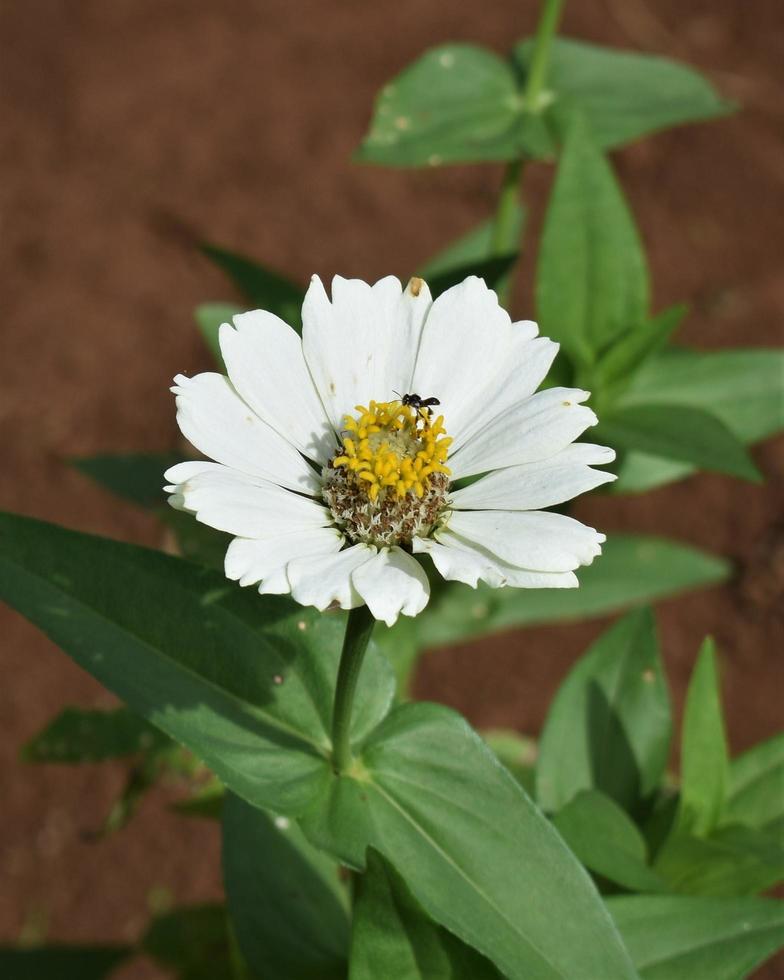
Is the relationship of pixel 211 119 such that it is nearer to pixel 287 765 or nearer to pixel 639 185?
pixel 639 185

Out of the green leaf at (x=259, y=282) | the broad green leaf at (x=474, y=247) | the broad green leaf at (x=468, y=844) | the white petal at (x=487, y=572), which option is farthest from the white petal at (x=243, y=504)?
the broad green leaf at (x=474, y=247)

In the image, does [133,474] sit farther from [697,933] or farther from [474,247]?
[697,933]

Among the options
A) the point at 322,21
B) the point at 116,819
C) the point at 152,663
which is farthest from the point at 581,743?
the point at 322,21

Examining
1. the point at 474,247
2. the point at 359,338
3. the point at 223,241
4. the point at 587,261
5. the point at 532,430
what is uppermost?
the point at 223,241

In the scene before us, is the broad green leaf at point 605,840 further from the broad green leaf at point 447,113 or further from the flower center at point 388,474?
the broad green leaf at point 447,113

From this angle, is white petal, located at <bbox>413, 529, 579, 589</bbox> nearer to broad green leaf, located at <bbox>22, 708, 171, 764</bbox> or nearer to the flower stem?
the flower stem

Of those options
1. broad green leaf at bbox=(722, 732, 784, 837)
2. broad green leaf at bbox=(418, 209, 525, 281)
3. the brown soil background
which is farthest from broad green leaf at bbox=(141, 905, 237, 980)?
broad green leaf at bbox=(418, 209, 525, 281)

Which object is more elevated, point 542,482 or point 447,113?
point 447,113

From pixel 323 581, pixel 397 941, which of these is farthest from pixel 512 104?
pixel 397 941
